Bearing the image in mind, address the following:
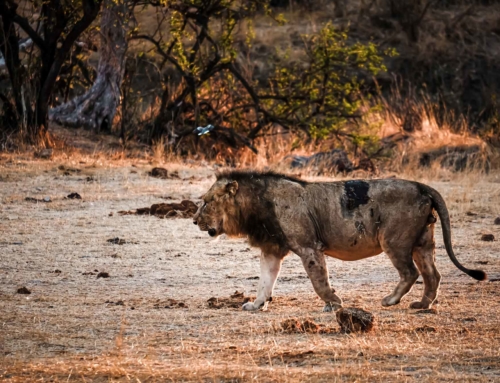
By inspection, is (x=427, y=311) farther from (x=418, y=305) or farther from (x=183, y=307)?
(x=183, y=307)

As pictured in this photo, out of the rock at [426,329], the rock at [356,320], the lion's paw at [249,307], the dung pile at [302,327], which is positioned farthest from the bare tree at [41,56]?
the rock at [426,329]

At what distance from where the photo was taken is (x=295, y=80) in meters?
21.4

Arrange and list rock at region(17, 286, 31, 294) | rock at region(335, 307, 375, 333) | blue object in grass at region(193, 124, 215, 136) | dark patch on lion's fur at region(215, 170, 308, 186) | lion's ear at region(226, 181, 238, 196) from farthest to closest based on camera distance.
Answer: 1. blue object in grass at region(193, 124, 215, 136)
2. rock at region(17, 286, 31, 294)
3. dark patch on lion's fur at region(215, 170, 308, 186)
4. lion's ear at region(226, 181, 238, 196)
5. rock at region(335, 307, 375, 333)

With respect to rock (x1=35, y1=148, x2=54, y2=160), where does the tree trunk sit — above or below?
above

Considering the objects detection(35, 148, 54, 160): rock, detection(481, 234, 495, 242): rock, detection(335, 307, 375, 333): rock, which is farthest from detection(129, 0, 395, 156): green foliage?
detection(335, 307, 375, 333): rock

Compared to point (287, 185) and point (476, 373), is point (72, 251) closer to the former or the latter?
point (287, 185)

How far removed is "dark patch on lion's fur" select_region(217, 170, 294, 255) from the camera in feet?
27.5

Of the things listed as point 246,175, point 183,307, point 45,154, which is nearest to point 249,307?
point 183,307

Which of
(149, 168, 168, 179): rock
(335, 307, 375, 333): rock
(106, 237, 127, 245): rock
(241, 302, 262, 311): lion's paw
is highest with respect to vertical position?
(335, 307, 375, 333): rock

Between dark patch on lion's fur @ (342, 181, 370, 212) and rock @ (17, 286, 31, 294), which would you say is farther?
rock @ (17, 286, 31, 294)

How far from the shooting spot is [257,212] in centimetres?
846

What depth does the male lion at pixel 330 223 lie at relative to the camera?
8.28m

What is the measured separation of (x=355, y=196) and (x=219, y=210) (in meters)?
1.07

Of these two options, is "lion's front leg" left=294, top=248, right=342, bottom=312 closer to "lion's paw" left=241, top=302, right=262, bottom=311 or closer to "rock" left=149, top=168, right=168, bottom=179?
"lion's paw" left=241, top=302, right=262, bottom=311
